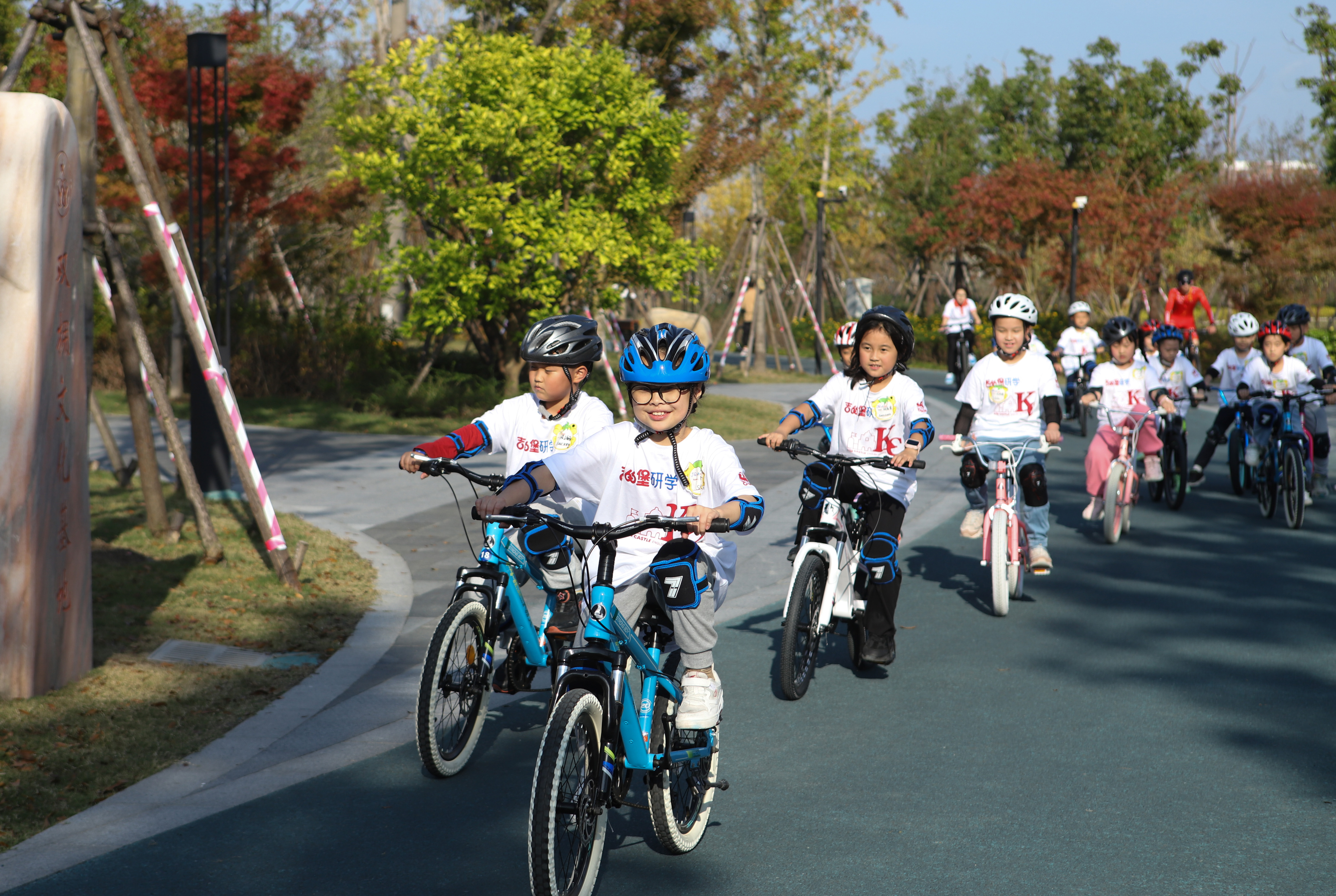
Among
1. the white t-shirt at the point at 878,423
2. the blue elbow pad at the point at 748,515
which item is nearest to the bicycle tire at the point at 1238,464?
the white t-shirt at the point at 878,423

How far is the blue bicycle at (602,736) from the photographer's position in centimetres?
356

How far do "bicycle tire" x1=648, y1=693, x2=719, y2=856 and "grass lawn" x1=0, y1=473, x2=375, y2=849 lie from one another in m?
2.20

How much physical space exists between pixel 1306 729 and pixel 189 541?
747cm

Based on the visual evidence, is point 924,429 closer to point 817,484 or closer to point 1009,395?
point 817,484

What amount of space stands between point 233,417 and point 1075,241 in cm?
2743

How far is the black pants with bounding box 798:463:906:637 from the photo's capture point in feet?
21.8

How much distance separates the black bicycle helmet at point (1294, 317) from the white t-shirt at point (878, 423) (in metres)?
7.34

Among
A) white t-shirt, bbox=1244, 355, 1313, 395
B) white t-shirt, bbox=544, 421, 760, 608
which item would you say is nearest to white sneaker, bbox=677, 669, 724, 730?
white t-shirt, bbox=544, 421, 760, 608

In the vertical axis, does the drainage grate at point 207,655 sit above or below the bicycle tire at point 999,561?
below

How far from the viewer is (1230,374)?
12797mm

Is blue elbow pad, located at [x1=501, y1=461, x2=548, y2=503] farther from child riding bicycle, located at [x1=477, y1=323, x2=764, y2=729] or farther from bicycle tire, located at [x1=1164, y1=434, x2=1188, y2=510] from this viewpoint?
bicycle tire, located at [x1=1164, y1=434, x2=1188, y2=510]

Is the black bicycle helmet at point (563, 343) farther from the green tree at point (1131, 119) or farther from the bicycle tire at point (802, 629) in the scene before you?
the green tree at point (1131, 119)

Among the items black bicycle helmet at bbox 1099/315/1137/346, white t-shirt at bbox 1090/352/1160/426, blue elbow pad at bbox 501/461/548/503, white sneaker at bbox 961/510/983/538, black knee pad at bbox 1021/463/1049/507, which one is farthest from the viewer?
white t-shirt at bbox 1090/352/1160/426

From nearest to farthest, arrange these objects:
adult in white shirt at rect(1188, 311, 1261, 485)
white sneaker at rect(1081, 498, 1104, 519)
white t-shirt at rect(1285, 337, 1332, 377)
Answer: white sneaker at rect(1081, 498, 1104, 519) → adult in white shirt at rect(1188, 311, 1261, 485) → white t-shirt at rect(1285, 337, 1332, 377)
